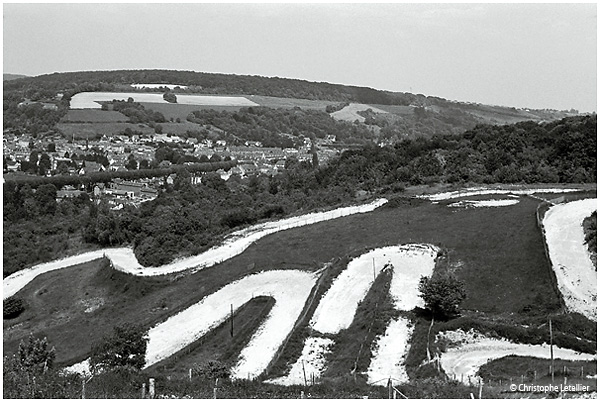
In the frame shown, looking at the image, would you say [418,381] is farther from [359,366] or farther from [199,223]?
[199,223]

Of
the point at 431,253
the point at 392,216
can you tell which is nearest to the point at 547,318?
the point at 431,253

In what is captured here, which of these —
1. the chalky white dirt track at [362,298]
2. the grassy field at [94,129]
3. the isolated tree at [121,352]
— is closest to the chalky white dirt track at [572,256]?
the chalky white dirt track at [362,298]

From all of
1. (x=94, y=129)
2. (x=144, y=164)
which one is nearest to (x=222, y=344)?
(x=144, y=164)

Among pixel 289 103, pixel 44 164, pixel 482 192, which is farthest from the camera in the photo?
pixel 289 103

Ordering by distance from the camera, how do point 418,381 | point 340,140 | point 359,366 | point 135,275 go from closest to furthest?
point 418,381 < point 359,366 < point 135,275 < point 340,140

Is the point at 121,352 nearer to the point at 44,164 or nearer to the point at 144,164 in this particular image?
the point at 44,164

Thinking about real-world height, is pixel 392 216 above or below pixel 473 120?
below
